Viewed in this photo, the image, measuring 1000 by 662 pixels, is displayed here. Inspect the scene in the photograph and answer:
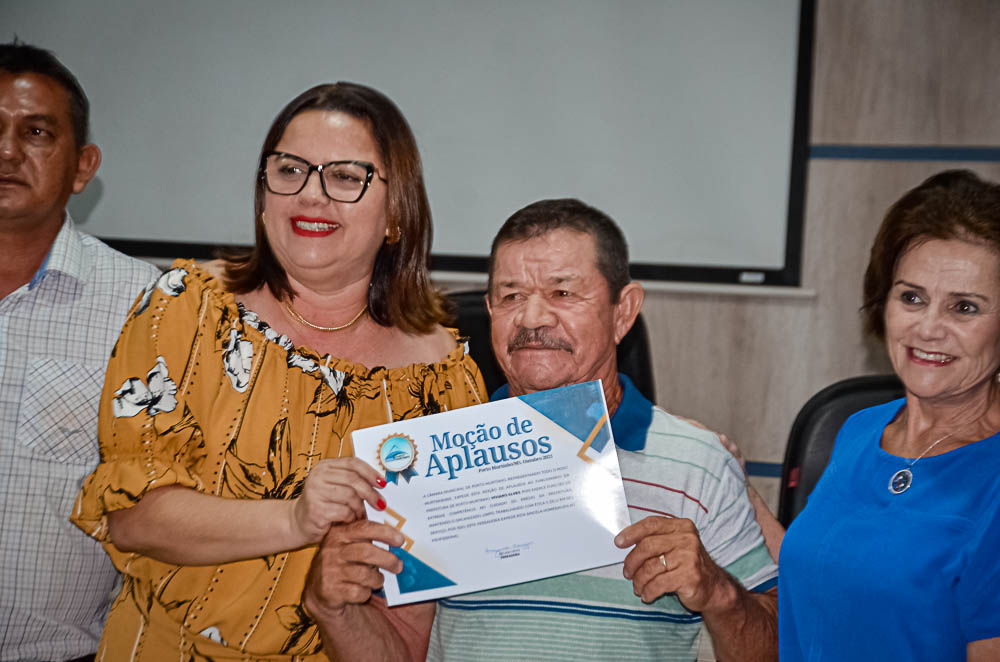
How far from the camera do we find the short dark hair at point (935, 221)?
154cm

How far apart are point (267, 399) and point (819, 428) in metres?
1.36

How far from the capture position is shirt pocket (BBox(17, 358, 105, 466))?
222 centimetres

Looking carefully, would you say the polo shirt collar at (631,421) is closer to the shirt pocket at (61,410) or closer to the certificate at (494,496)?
the certificate at (494,496)

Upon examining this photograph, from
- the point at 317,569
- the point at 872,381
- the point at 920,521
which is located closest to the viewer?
the point at 920,521

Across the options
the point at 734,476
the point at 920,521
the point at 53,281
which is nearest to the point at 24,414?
the point at 53,281

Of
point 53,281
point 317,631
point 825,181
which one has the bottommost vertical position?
point 317,631

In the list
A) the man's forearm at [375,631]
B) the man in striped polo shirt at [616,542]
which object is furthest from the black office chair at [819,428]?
the man's forearm at [375,631]

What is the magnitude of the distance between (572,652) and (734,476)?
0.53 metres

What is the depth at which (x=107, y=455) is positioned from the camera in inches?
70.1

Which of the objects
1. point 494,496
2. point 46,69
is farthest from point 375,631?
point 46,69

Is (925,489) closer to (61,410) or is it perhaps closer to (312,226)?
(312,226)

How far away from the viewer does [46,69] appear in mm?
2379

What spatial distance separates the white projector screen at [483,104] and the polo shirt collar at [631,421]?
1994 millimetres

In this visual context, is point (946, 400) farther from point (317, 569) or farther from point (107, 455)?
point (107, 455)
